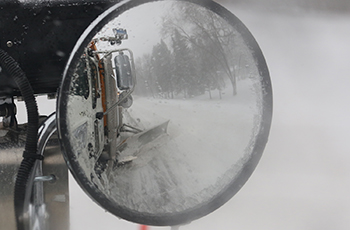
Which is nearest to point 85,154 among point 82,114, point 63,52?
point 82,114

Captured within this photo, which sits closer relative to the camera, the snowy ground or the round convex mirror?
the round convex mirror

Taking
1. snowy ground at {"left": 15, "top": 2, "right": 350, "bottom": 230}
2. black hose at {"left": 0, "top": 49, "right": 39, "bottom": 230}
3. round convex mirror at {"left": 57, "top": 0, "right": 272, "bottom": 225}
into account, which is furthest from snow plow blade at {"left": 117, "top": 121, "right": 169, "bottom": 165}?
snowy ground at {"left": 15, "top": 2, "right": 350, "bottom": 230}

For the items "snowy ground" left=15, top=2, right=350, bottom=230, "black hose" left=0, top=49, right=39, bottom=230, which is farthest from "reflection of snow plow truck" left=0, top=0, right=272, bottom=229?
"snowy ground" left=15, top=2, right=350, bottom=230

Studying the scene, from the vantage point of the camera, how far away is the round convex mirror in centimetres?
59

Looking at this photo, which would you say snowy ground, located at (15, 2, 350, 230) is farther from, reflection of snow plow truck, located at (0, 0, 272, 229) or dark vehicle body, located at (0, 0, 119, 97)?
dark vehicle body, located at (0, 0, 119, 97)

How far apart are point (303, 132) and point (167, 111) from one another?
1.73 m

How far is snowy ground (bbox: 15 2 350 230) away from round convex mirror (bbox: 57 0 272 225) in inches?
36.9

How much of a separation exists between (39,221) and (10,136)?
189mm

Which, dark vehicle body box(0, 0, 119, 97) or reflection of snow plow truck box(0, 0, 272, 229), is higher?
dark vehicle body box(0, 0, 119, 97)

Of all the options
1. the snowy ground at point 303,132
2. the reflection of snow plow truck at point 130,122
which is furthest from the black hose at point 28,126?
the snowy ground at point 303,132

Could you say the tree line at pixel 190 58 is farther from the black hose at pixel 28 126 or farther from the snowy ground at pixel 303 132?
the snowy ground at pixel 303 132

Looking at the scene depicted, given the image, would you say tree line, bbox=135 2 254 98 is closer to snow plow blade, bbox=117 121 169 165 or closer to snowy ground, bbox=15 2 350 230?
snow plow blade, bbox=117 121 169 165

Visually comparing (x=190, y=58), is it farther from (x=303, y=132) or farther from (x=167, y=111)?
(x=303, y=132)

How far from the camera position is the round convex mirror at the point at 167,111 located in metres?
0.59
